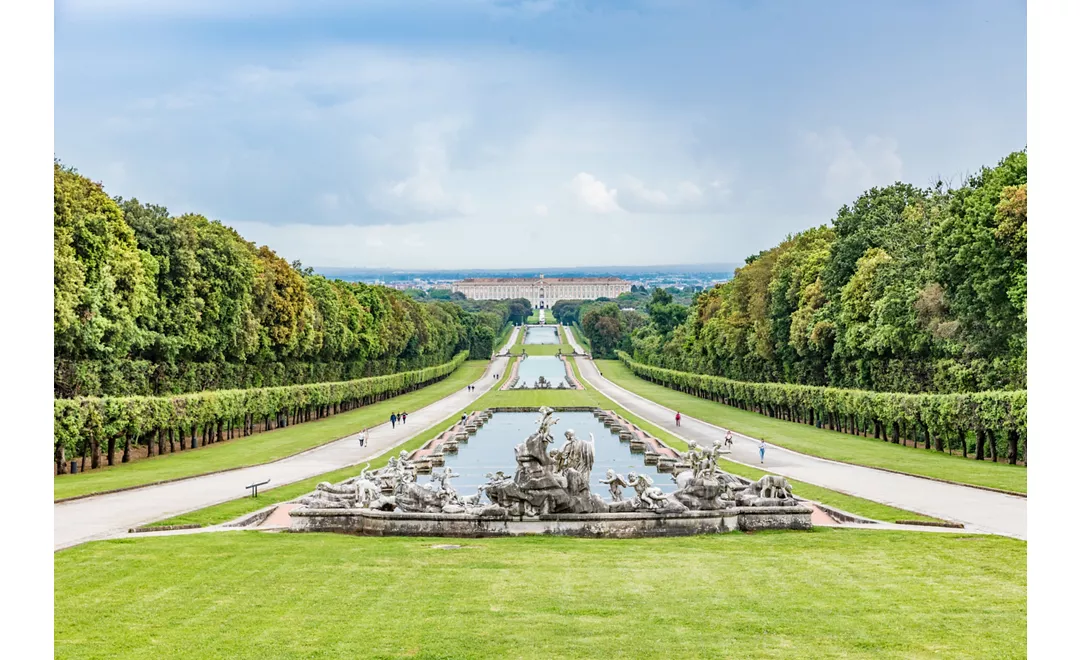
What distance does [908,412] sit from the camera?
4359 centimetres

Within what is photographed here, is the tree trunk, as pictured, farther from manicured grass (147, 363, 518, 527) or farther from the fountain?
the fountain

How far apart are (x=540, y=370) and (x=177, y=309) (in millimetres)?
71434

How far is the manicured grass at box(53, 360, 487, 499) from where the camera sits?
32.3m

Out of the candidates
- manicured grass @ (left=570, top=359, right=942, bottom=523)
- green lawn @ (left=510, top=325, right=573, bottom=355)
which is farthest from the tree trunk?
green lawn @ (left=510, top=325, right=573, bottom=355)

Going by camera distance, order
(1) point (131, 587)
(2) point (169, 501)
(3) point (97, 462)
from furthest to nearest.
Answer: (3) point (97, 462) < (2) point (169, 501) < (1) point (131, 587)

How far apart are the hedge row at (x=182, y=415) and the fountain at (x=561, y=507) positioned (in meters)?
17.0

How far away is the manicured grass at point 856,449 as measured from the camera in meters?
32.3

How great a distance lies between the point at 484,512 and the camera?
70.5 ft

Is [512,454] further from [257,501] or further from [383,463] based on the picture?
[257,501]

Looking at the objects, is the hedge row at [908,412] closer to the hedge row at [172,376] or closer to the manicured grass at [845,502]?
the manicured grass at [845,502]
